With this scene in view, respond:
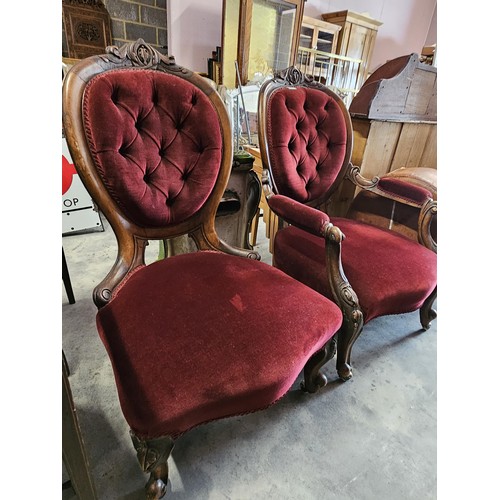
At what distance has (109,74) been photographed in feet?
2.81

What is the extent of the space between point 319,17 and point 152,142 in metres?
4.63

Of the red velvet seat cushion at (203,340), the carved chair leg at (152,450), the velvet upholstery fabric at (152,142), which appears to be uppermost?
the velvet upholstery fabric at (152,142)

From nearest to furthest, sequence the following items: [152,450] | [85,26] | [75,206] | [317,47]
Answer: [152,450]
[75,206]
[85,26]
[317,47]

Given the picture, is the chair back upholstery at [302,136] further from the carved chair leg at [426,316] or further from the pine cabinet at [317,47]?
the pine cabinet at [317,47]

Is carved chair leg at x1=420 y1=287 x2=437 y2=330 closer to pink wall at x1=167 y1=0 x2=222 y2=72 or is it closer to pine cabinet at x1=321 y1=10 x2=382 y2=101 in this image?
pink wall at x1=167 y1=0 x2=222 y2=72

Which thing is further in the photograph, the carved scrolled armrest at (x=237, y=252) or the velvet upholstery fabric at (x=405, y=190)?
the velvet upholstery fabric at (x=405, y=190)

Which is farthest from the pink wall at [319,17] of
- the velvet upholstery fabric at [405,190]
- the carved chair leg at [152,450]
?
the carved chair leg at [152,450]

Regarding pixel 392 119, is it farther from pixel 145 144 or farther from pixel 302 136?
pixel 145 144

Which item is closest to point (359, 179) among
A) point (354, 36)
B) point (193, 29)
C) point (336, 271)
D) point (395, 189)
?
point (395, 189)

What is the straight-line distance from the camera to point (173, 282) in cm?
87

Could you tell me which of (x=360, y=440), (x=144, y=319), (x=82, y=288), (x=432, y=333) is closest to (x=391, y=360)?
(x=432, y=333)

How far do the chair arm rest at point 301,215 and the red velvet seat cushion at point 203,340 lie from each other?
0.20 meters

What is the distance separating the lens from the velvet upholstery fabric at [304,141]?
1.26 metres

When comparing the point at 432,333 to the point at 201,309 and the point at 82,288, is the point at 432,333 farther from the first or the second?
the point at 82,288
